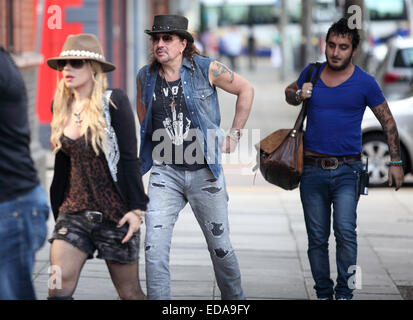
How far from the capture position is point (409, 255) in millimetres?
7574

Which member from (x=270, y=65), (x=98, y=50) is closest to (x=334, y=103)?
(x=98, y=50)

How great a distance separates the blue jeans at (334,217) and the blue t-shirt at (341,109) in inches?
5.4

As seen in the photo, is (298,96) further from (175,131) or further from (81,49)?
(81,49)

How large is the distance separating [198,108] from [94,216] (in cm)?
103

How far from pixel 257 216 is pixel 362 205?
4.71ft

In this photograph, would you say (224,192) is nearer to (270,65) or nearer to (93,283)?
(93,283)

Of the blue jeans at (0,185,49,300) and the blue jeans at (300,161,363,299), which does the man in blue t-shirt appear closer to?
the blue jeans at (300,161,363,299)

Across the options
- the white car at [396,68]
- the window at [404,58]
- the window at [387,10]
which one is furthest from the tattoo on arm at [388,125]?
the window at [387,10]

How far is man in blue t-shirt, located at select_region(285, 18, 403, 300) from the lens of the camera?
5.52 m

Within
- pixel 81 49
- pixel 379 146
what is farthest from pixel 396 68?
pixel 81 49

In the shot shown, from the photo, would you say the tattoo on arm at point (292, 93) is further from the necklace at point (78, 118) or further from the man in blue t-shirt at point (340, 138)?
the necklace at point (78, 118)

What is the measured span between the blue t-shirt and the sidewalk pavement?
0.90 meters

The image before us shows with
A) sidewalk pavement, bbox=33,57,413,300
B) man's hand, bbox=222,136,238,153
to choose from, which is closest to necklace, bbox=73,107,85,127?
man's hand, bbox=222,136,238,153

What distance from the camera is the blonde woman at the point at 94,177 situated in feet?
14.3
